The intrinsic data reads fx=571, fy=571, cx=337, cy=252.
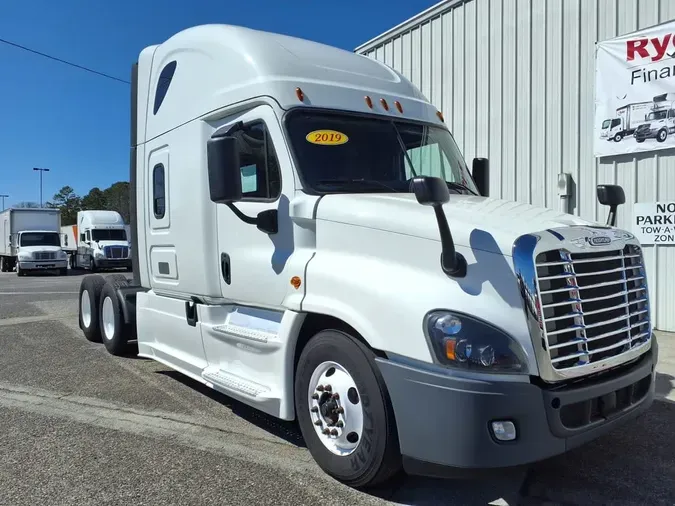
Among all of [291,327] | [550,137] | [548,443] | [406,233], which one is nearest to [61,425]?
[291,327]

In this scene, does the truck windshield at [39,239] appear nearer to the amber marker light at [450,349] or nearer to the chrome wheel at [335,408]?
the chrome wheel at [335,408]

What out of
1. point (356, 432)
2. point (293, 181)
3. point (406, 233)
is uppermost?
point (293, 181)

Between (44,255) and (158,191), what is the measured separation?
2487 centimetres

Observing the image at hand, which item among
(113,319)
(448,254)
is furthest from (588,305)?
(113,319)

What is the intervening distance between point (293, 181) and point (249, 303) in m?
1.08

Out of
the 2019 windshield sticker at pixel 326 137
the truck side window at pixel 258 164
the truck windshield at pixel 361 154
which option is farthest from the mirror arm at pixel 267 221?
the 2019 windshield sticker at pixel 326 137

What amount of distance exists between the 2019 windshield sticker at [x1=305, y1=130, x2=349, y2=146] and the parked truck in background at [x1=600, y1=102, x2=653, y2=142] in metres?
5.67

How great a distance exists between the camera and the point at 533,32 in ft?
30.3

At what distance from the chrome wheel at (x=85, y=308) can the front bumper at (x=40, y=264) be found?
21.2m

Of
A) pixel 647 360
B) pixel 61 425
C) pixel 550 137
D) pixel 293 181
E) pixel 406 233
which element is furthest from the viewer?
pixel 550 137

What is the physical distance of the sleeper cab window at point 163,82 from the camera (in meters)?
5.61

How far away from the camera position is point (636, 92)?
26.7 ft

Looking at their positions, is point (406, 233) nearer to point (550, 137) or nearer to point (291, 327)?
point (291, 327)

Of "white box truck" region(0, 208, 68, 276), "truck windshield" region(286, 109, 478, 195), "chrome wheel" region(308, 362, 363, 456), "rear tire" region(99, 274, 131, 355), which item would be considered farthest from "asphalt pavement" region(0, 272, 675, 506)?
"white box truck" region(0, 208, 68, 276)
